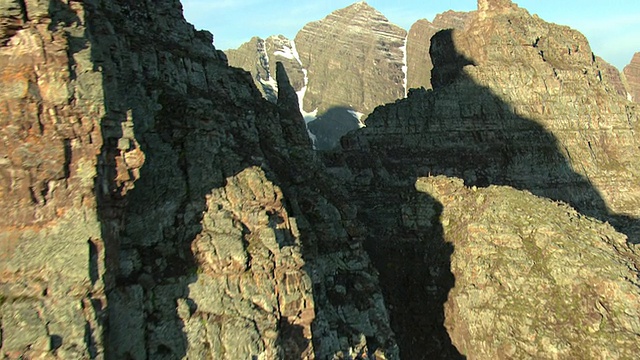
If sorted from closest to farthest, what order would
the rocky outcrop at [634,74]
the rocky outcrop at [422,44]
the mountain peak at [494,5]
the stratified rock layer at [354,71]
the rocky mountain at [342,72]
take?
the mountain peak at [494,5], the rocky outcrop at [634,74], the rocky outcrop at [422,44], the rocky mountain at [342,72], the stratified rock layer at [354,71]

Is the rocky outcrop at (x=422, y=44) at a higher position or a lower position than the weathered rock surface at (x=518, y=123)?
higher

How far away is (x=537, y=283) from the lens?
3597 cm

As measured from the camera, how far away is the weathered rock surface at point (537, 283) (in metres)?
32.9

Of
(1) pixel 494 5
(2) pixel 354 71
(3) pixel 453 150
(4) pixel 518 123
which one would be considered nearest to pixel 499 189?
(3) pixel 453 150

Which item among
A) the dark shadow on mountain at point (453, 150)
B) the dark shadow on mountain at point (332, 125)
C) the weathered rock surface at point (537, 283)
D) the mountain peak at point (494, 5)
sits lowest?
the weathered rock surface at point (537, 283)

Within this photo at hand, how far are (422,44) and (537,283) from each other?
506ft

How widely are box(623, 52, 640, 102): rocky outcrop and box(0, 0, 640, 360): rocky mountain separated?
408ft

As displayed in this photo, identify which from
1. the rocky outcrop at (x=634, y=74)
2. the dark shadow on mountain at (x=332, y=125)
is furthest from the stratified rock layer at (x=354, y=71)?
the rocky outcrop at (x=634, y=74)

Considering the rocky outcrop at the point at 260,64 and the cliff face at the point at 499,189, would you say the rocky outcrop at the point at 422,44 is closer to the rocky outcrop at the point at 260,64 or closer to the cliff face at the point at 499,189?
the rocky outcrop at the point at 260,64

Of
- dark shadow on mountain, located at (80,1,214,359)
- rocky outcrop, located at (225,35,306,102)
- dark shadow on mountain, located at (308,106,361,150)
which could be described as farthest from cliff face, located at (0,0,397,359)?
rocky outcrop, located at (225,35,306,102)

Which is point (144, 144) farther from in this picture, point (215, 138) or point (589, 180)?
point (589, 180)

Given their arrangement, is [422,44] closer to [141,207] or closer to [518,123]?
[518,123]

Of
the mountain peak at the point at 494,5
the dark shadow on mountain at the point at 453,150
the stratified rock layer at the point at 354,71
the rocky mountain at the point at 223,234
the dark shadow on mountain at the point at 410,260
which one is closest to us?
the rocky mountain at the point at 223,234

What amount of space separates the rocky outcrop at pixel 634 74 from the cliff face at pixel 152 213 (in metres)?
150
